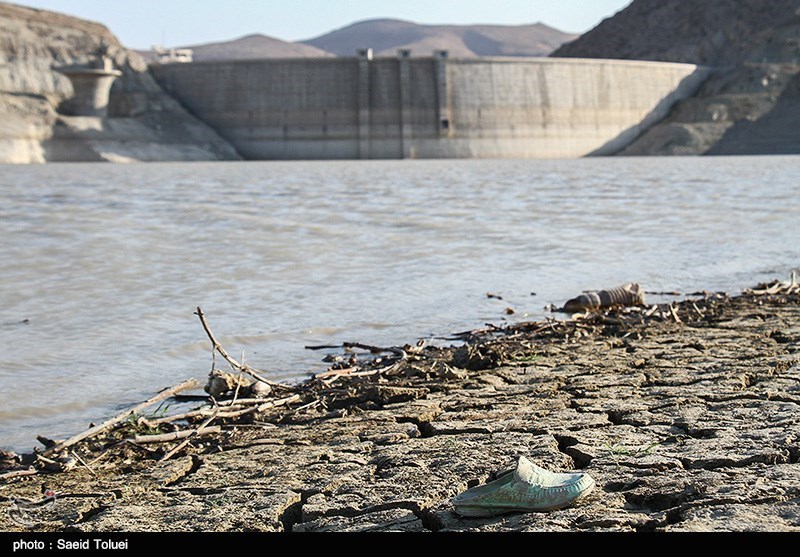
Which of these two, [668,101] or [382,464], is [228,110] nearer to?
[668,101]

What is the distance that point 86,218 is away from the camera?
49.1 ft

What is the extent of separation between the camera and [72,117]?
5291 centimetres

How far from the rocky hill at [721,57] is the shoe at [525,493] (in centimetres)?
5796

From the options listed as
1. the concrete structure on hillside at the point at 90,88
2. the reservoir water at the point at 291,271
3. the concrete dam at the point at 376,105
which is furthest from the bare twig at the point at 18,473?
the concrete dam at the point at 376,105

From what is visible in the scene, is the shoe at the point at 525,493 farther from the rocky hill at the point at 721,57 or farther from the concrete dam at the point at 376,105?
the rocky hill at the point at 721,57

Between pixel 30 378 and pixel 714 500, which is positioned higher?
pixel 714 500

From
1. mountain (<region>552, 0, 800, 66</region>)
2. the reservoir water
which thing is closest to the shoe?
the reservoir water

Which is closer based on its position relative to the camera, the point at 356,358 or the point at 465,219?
the point at 356,358

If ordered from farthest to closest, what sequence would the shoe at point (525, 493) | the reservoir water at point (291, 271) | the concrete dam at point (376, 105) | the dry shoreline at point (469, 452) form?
the concrete dam at point (376, 105)
the reservoir water at point (291, 271)
the dry shoreline at point (469, 452)
the shoe at point (525, 493)

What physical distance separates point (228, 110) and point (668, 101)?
26558 millimetres

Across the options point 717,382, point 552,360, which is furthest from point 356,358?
point 717,382

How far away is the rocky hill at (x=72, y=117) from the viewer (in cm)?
5091

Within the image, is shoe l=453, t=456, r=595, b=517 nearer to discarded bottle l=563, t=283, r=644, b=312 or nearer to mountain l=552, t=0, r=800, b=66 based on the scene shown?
discarded bottle l=563, t=283, r=644, b=312

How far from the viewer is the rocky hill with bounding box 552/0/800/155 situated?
5909cm
